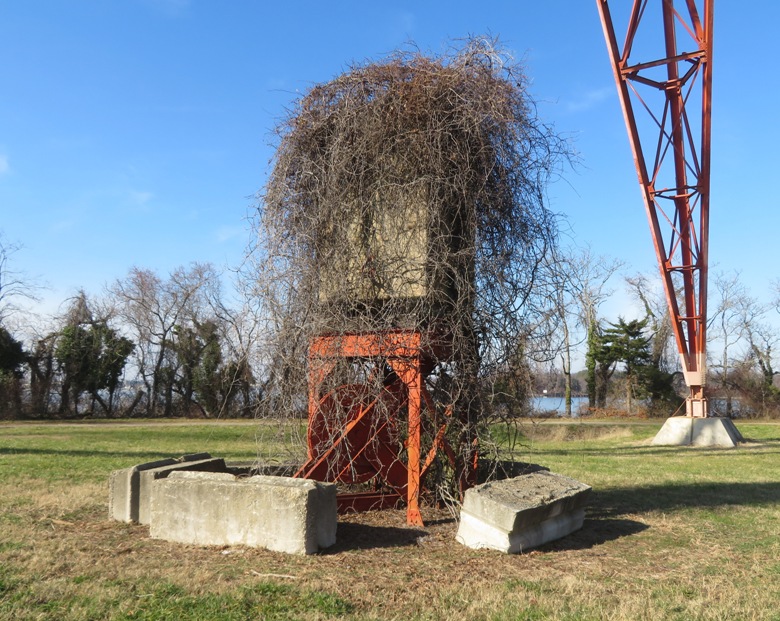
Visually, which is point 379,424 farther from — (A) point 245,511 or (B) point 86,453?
(B) point 86,453

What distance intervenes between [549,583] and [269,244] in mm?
4354

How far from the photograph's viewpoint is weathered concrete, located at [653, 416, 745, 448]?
1912 centimetres

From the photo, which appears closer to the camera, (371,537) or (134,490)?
(371,537)

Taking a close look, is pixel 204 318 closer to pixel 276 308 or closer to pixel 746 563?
pixel 276 308

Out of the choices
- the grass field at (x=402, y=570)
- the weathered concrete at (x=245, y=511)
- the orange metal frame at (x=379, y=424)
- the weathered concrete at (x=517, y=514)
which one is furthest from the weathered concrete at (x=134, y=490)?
the weathered concrete at (x=517, y=514)

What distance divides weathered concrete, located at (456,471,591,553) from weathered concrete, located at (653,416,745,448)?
47.0ft

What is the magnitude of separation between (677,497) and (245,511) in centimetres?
623

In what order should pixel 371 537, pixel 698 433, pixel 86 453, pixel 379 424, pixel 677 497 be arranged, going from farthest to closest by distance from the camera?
pixel 698 433 < pixel 86 453 < pixel 677 497 < pixel 379 424 < pixel 371 537

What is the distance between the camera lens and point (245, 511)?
5.79 meters

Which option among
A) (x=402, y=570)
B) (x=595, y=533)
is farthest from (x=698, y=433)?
(x=402, y=570)

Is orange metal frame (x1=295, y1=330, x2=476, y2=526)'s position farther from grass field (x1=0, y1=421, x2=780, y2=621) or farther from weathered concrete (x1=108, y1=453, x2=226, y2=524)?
weathered concrete (x1=108, y1=453, x2=226, y2=524)

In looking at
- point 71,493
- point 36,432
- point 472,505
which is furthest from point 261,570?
point 36,432

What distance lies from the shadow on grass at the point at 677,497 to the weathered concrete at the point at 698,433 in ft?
28.5

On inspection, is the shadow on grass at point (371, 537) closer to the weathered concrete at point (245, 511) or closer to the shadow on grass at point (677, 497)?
the weathered concrete at point (245, 511)
